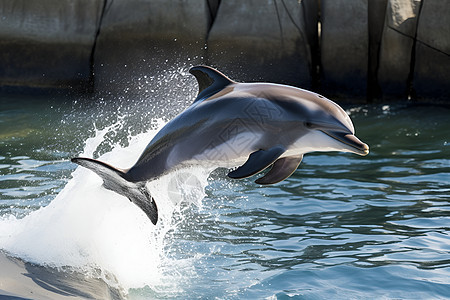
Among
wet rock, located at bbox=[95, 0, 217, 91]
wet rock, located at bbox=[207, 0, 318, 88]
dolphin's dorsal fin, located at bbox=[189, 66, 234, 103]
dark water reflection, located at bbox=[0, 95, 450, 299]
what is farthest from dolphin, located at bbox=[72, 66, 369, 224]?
A: wet rock, located at bbox=[95, 0, 217, 91]

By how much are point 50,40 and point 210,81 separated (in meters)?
8.11

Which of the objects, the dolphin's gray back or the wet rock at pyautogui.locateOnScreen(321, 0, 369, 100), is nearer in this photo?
the dolphin's gray back

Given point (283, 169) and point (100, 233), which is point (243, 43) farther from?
point (283, 169)

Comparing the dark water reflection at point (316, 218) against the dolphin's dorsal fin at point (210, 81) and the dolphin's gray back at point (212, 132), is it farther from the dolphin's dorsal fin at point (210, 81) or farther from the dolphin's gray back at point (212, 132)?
the dolphin's dorsal fin at point (210, 81)

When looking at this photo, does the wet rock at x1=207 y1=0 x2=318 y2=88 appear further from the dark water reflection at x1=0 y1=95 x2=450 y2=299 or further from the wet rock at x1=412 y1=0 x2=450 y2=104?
the dark water reflection at x1=0 y1=95 x2=450 y2=299

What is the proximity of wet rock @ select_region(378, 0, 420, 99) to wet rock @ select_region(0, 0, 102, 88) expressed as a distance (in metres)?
4.49

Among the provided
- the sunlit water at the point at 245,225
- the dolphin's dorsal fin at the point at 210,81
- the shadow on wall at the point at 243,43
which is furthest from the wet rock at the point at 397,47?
the dolphin's dorsal fin at the point at 210,81

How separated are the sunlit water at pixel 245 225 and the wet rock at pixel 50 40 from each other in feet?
9.91

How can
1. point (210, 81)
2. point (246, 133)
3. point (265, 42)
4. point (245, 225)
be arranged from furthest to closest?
1. point (265, 42)
2. point (245, 225)
3. point (210, 81)
4. point (246, 133)

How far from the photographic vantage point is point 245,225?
6203mm

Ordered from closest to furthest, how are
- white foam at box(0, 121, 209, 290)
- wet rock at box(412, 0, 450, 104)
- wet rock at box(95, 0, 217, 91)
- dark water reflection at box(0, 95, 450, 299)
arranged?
white foam at box(0, 121, 209, 290) → dark water reflection at box(0, 95, 450, 299) → wet rock at box(412, 0, 450, 104) → wet rock at box(95, 0, 217, 91)

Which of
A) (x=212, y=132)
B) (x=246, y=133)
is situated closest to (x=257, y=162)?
(x=246, y=133)

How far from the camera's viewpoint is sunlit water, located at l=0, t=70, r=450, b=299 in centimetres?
483

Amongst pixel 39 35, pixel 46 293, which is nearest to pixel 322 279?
pixel 46 293
